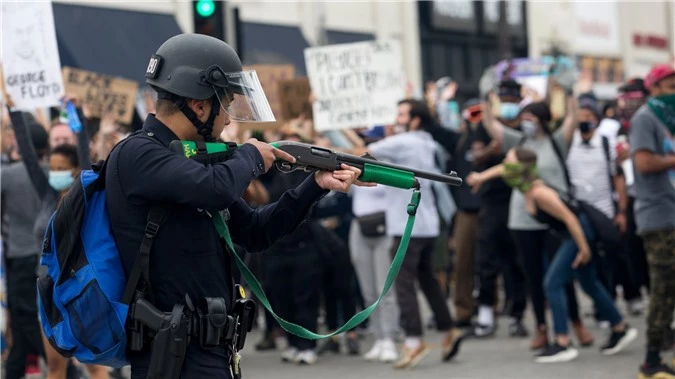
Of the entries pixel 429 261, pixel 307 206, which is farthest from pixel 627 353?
pixel 307 206

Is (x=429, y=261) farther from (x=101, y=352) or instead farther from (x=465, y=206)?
(x=101, y=352)

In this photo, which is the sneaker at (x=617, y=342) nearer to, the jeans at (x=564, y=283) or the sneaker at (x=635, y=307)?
the jeans at (x=564, y=283)

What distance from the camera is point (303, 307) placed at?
10.9m

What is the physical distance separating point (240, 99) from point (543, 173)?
6.10 m

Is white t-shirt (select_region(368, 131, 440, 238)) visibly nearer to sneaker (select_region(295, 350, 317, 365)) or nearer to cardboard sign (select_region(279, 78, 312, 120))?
sneaker (select_region(295, 350, 317, 365))

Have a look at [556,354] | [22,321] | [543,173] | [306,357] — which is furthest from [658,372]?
[22,321]

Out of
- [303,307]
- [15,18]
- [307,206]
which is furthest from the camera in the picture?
[303,307]

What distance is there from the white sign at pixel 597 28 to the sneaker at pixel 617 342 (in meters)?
25.6

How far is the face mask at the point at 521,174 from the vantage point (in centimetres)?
1006

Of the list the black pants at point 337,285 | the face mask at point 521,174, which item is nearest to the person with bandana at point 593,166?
the face mask at point 521,174

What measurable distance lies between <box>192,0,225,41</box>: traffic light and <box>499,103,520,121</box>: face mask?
2.68 metres

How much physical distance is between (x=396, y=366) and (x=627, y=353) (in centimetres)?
183

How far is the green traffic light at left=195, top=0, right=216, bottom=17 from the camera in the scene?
11.0m

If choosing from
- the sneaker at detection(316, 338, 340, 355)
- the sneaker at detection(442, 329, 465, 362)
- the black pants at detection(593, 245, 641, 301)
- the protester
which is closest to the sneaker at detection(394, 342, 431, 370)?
the protester
